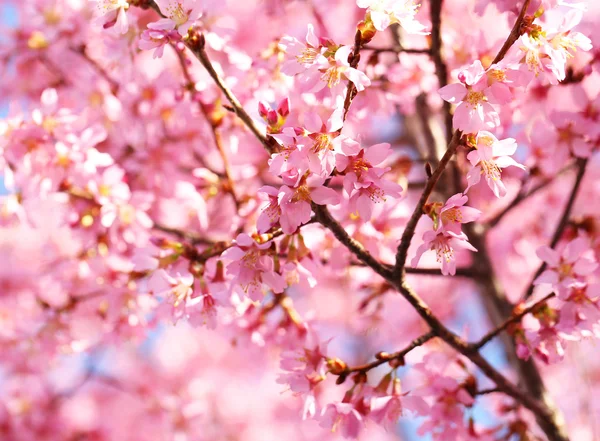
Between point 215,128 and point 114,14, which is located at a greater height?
point 215,128

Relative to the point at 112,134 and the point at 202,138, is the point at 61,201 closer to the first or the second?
the point at 112,134

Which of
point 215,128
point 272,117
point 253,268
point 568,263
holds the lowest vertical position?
point 253,268

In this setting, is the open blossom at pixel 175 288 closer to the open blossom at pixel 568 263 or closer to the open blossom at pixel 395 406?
the open blossom at pixel 395 406

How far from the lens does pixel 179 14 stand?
4.90 ft

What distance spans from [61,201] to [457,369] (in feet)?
4.81

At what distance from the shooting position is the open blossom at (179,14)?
1463 mm

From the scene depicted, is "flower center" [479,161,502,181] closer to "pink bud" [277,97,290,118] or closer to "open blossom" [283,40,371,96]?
"open blossom" [283,40,371,96]

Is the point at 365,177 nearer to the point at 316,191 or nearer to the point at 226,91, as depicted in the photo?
the point at 316,191

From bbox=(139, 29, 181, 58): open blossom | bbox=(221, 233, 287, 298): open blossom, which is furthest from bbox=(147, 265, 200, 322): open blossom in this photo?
bbox=(139, 29, 181, 58): open blossom

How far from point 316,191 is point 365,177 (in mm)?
118

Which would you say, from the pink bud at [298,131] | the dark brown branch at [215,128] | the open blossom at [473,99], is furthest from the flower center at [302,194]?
the dark brown branch at [215,128]

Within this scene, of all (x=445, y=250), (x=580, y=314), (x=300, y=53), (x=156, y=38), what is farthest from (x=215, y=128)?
(x=580, y=314)

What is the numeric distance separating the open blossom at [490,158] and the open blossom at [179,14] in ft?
2.28

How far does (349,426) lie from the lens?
1.62m
